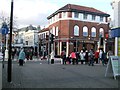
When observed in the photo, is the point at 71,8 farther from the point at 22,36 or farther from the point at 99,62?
the point at 22,36

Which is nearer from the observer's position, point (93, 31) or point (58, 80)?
point (58, 80)

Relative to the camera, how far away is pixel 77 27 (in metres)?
67.9

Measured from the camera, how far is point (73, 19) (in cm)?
6700

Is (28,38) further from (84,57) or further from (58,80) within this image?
(58,80)

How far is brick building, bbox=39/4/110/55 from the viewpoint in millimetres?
66062

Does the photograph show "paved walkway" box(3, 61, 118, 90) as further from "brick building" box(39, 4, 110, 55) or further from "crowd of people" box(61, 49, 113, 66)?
"brick building" box(39, 4, 110, 55)

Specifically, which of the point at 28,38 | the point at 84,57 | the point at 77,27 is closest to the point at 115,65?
the point at 84,57

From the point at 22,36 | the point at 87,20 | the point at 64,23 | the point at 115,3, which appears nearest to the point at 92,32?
the point at 87,20

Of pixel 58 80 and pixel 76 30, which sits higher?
pixel 76 30

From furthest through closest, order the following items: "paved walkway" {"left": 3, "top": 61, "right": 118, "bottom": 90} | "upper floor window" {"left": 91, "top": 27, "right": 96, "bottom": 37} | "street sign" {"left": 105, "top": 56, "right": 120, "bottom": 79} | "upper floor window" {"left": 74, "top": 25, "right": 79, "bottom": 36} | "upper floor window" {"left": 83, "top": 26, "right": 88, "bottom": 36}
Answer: "upper floor window" {"left": 91, "top": 27, "right": 96, "bottom": 37}
"upper floor window" {"left": 83, "top": 26, "right": 88, "bottom": 36}
"upper floor window" {"left": 74, "top": 25, "right": 79, "bottom": 36}
"street sign" {"left": 105, "top": 56, "right": 120, "bottom": 79}
"paved walkway" {"left": 3, "top": 61, "right": 118, "bottom": 90}

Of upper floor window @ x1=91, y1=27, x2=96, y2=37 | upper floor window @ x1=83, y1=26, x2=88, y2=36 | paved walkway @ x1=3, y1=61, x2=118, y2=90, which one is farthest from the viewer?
upper floor window @ x1=91, y1=27, x2=96, y2=37

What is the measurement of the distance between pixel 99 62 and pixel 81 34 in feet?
109

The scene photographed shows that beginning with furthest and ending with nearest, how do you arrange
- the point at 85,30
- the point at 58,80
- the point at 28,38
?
the point at 28,38 → the point at 85,30 → the point at 58,80

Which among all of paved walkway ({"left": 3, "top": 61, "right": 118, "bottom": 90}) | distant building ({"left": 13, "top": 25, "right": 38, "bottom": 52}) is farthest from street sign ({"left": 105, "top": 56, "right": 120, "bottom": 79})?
distant building ({"left": 13, "top": 25, "right": 38, "bottom": 52})
